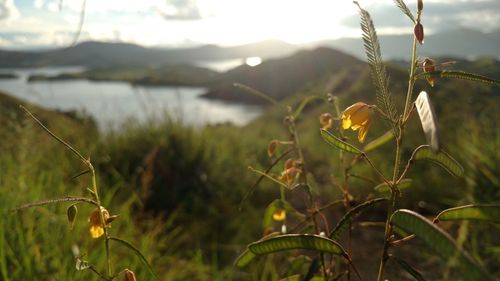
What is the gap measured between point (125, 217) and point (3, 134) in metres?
1.76

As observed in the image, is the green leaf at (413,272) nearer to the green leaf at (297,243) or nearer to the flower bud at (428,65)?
the green leaf at (297,243)

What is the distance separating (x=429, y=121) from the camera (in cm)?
39

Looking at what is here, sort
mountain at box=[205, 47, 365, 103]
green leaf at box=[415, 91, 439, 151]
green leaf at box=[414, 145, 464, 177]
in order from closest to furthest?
green leaf at box=[415, 91, 439, 151] → green leaf at box=[414, 145, 464, 177] → mountain at box=[205, 47, 365, 103]

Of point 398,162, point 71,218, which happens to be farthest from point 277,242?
point 71,218

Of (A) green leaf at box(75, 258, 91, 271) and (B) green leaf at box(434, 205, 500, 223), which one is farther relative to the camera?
(A) green leaf at box(75, 258, 91, 271)

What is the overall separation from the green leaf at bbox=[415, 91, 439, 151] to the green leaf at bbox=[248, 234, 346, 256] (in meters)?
0.22

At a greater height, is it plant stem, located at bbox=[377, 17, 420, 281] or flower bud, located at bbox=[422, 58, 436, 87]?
→ flower bud, located at bbox=[422, 58, 436, 87]

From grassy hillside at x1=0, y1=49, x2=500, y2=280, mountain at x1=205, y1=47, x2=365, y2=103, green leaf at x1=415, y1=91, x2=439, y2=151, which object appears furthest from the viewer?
mountain at x1=205, y1=47, x2=365, y2=103

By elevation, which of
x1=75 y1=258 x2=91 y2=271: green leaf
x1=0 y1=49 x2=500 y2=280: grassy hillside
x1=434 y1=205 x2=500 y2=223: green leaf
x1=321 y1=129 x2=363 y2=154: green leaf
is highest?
x1=321 y1=129 x2=363 y2=154: green leaf

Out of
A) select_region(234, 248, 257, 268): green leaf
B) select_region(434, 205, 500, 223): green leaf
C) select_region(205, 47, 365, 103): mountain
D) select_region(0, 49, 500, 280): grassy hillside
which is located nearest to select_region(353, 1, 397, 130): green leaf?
select_region(434, 205, 500, 223): green leaf

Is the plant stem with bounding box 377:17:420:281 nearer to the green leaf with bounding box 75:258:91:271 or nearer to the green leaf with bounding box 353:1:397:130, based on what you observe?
the green leaf with bounding box 353:1:397:130

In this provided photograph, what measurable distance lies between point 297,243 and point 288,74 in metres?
14.3

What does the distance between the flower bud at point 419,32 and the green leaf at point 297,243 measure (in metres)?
0.27

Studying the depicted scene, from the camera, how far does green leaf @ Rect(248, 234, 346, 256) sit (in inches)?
23.6
